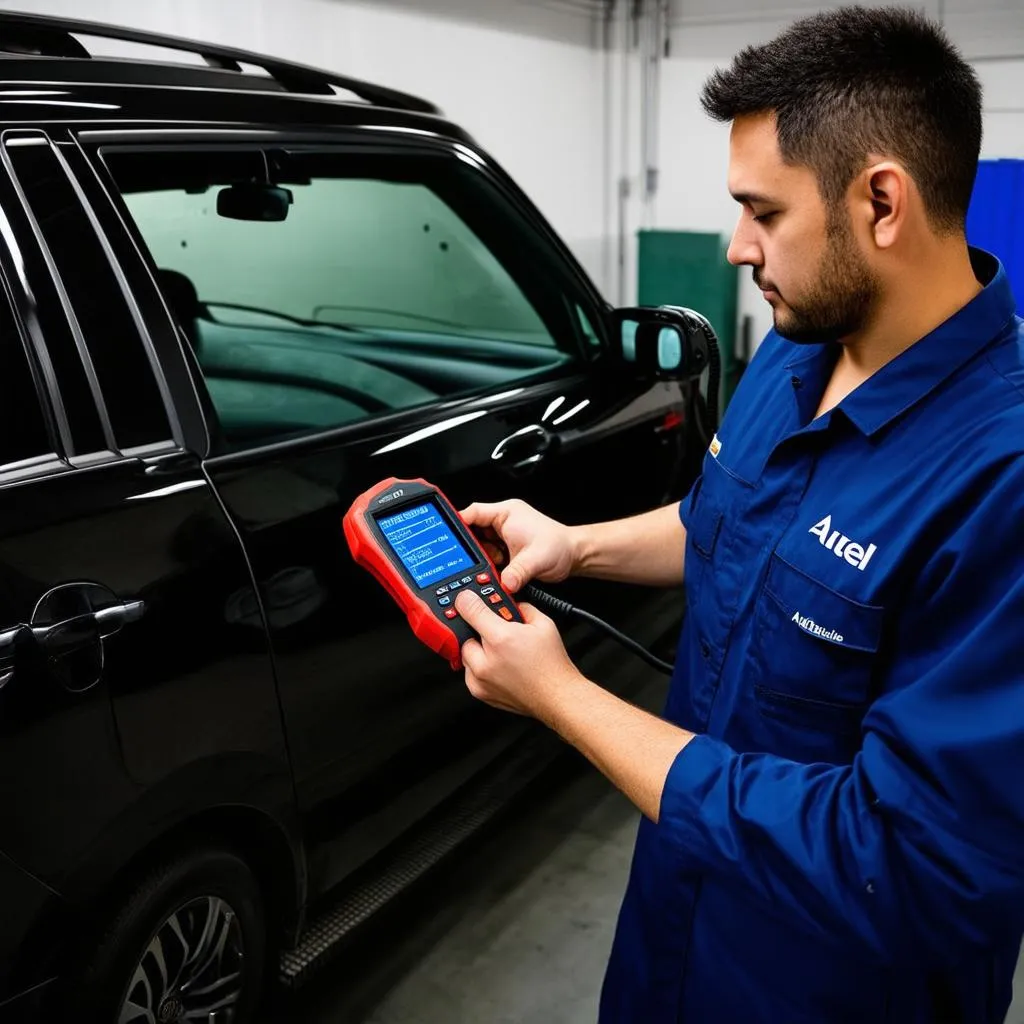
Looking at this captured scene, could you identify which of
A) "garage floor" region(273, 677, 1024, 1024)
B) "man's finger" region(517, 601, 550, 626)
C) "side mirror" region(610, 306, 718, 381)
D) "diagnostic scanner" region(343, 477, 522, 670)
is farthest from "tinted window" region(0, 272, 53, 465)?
"side mirror" region(610, 306, 718, 381)

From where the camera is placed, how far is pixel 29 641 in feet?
4.10

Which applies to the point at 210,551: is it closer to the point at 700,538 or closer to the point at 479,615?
the point at 479,615

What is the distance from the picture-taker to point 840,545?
1034mm

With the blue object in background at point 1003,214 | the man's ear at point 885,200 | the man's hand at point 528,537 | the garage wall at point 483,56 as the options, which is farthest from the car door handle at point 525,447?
the blue object in background at point 1003,214

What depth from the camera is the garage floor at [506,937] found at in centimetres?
205

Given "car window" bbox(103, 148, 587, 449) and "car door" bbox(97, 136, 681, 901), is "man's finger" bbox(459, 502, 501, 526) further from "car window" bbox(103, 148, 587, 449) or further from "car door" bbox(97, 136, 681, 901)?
"car window" bbox(103, 148, 587, 449)

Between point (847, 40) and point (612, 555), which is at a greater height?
point (847, 40)

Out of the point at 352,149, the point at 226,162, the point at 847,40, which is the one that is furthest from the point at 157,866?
the point at 847,40

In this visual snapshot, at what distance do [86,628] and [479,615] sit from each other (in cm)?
49

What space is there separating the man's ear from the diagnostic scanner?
56 centimetres

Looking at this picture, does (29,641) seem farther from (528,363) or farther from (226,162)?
(528,363)

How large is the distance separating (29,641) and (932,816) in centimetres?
97

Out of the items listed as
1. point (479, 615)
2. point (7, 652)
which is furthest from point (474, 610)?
point (7, 652)

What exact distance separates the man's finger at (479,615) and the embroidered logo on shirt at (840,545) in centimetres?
34
